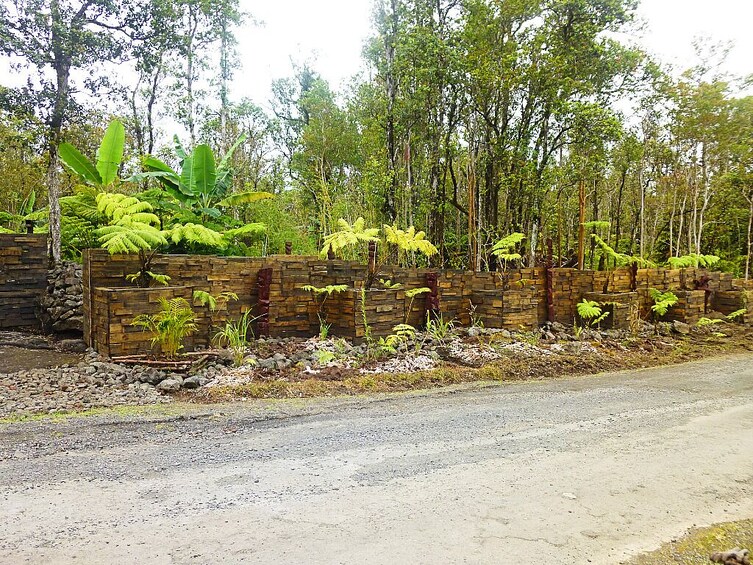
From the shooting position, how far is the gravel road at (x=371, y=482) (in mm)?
2523

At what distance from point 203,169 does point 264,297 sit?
308cm

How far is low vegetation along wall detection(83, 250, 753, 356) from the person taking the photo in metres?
6.32

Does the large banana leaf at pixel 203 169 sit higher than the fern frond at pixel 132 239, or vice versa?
the large banana leaf at pixel 203 169

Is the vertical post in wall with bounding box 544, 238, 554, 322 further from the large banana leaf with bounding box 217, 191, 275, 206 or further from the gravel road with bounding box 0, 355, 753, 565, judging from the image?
the large banana leaf with bounding box 217, 191, 275, 206

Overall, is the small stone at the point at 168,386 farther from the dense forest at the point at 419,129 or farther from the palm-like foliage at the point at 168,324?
the dense forest at the point at 419,129

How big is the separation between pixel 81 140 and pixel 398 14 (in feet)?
26.8

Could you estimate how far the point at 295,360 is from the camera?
6.52 metres

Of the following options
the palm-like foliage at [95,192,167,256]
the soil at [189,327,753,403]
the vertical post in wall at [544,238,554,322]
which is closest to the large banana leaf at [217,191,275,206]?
the palm-like foliage at [95,192,167,256]

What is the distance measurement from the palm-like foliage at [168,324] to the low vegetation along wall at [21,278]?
139 inches

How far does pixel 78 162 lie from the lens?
8336mm

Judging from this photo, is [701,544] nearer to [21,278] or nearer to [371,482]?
[371,482]

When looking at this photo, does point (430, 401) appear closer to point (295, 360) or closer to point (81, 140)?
point (295, 360)

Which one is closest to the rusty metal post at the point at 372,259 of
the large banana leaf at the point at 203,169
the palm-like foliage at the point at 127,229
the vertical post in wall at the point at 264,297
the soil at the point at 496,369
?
the vertical post in wall at the point at 264,297

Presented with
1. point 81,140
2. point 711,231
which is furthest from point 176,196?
point 711,231
